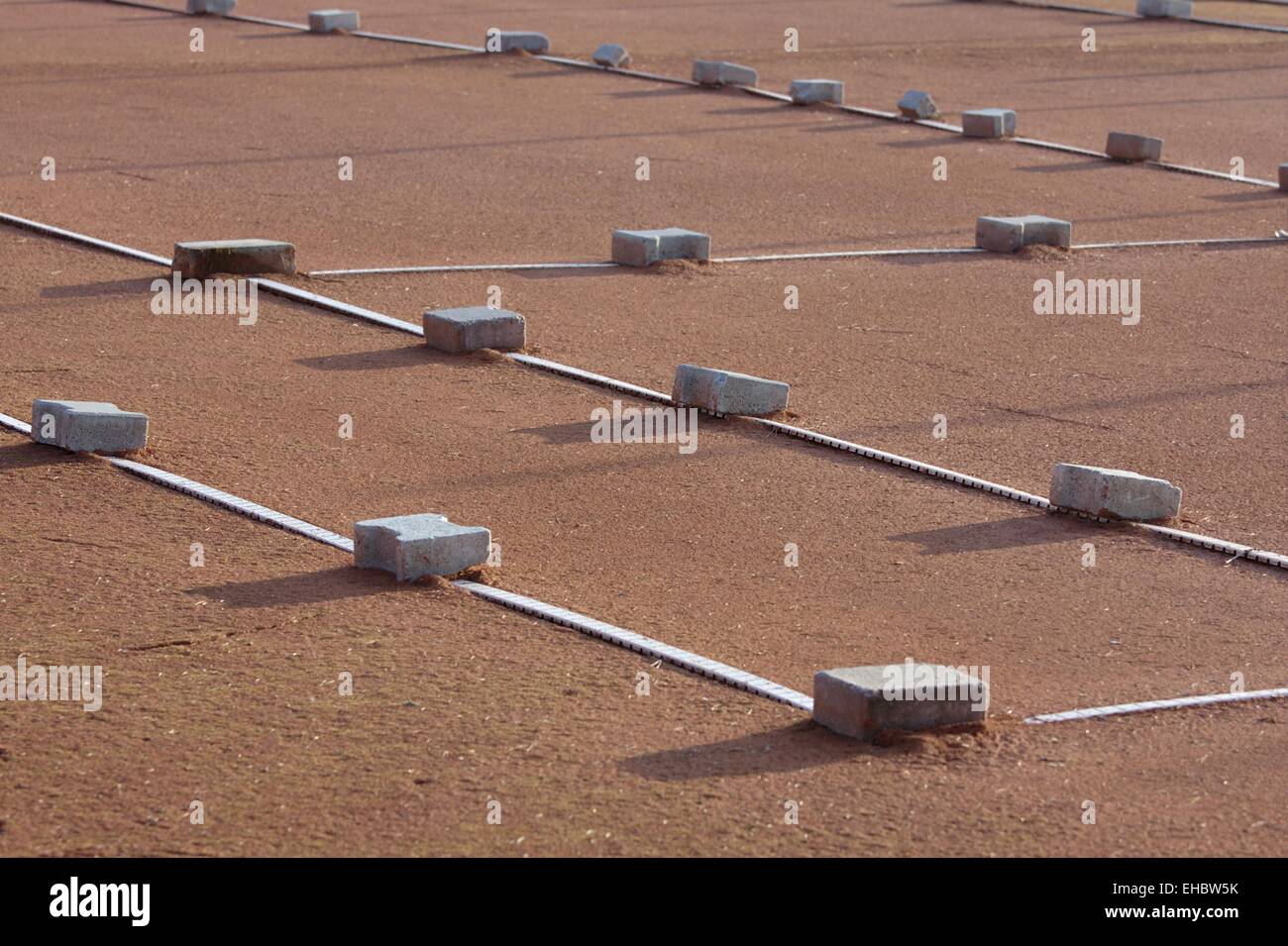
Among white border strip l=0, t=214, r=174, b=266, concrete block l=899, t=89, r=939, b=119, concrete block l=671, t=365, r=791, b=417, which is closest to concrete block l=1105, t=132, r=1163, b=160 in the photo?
concrete block l=899, t=89, r=939, b=119

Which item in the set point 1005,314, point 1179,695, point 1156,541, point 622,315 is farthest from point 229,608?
point 1005,314

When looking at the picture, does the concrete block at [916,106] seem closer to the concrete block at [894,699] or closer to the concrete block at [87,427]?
the concrete block at [87,427]

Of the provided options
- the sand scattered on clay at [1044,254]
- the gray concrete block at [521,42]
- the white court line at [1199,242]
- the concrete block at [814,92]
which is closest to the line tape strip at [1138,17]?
the gray concrete block at [521,42]

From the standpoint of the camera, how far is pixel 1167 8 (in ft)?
102

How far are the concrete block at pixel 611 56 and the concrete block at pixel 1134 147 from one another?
22.3 ft

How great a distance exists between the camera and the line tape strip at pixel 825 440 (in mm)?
7820

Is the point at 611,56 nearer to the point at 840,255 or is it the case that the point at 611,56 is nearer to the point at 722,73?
the point at 722,73

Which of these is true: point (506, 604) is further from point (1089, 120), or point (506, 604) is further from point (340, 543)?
point (1089, 120)

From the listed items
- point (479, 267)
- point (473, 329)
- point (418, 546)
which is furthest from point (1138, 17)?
point (418, 546)

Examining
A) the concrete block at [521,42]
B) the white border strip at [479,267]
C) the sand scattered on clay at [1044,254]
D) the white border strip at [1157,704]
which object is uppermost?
the concrete block at [521,42]

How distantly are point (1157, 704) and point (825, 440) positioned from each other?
3204mm

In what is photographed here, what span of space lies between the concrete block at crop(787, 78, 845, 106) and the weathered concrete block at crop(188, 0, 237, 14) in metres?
9.55

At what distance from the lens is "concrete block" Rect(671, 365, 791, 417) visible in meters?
9.38

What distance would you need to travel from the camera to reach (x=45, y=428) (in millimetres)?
8445
